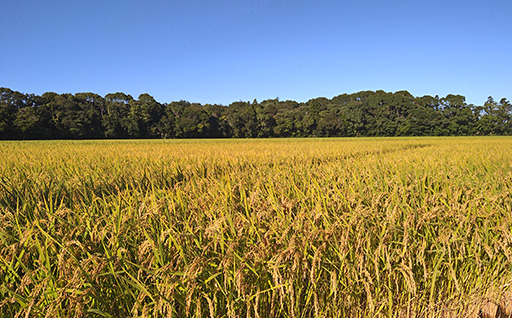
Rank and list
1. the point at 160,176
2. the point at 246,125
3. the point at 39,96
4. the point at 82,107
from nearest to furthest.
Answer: the point at 160,176, the point at 39,96, the point at 82,107, the point at 246,125

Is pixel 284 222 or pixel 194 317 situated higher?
pixel 284 222

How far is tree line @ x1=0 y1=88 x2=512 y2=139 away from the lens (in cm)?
3669

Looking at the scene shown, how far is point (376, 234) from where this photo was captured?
1360 mm

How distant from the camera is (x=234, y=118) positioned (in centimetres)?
5244

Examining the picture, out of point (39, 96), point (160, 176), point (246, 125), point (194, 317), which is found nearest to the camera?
point (194, 317)

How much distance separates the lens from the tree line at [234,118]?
3669cm

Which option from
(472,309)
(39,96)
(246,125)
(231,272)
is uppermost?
(39,96)

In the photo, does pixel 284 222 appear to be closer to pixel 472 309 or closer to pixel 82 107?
pixel 472 309

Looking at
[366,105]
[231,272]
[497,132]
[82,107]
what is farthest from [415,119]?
[231,272]

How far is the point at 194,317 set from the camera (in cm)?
106

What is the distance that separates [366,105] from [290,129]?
735 inches

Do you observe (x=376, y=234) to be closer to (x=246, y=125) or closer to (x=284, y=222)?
(x=284, y=222)

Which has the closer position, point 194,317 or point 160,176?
point 194,317

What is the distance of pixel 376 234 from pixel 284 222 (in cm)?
45
